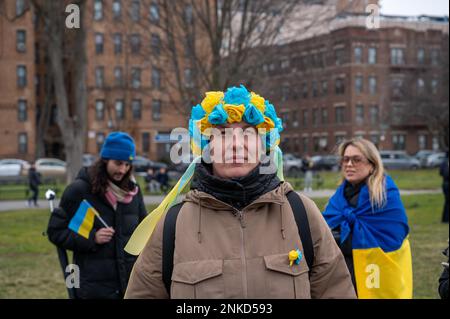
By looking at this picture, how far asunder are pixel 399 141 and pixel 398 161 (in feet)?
41.6

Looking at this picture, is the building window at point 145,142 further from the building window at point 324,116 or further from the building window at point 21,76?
the building window at point 324,116

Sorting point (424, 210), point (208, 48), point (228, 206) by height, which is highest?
point (208, 48)

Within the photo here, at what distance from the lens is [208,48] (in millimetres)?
17594

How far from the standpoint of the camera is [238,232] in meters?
2.71

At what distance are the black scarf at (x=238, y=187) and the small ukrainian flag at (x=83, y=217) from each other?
8.20ft

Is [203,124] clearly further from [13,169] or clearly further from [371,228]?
[13,169]

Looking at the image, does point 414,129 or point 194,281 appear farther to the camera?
point 414,129

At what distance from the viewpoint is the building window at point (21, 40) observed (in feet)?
177

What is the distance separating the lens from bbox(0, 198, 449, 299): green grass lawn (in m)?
9.06

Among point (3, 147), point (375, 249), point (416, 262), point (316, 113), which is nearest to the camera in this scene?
point (375, 249)

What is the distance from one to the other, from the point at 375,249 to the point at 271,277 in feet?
8.94

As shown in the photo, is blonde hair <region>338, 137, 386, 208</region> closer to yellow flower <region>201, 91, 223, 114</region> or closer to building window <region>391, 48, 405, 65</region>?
yellow flower <region>201, 91, 223, 114</region>
